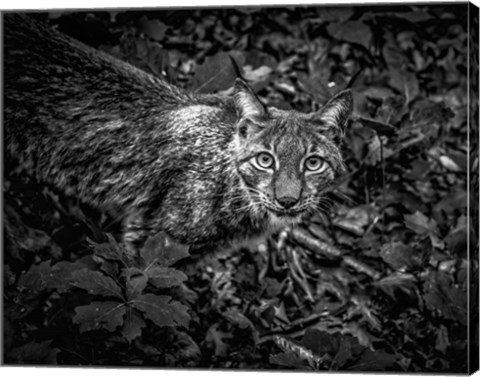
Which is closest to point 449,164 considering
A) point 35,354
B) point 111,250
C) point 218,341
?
point 218,341

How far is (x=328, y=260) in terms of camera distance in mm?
5008

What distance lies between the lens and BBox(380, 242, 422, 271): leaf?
493 centimetres

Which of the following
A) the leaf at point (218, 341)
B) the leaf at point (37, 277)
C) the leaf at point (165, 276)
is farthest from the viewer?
the leaf at point (37, 277)

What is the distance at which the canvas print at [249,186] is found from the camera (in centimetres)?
489

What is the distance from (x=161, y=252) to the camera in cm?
496

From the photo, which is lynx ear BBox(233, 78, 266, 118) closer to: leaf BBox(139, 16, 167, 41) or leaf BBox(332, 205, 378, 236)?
leaf BBox(139, 16, 167, 41)

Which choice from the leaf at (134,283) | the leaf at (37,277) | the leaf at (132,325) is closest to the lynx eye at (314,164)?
the leaf at (134,283)

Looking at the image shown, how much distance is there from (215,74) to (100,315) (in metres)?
1.17

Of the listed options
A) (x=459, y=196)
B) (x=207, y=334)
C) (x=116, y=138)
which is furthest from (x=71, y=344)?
(x=459, y=196)

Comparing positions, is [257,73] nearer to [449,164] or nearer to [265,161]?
[265,161]

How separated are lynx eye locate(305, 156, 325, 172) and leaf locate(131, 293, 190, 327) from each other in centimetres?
81

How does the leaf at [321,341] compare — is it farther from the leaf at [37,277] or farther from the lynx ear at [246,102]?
the leaf at [37,277]

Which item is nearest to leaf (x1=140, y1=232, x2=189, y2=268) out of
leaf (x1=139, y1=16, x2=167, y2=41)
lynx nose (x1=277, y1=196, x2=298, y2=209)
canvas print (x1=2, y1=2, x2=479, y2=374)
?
canvas print (x1=2, y1=2, x2=479, y2=374)

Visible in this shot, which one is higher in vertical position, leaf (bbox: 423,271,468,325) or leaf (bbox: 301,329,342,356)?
leaf (bbox: 423,271,468,325)
